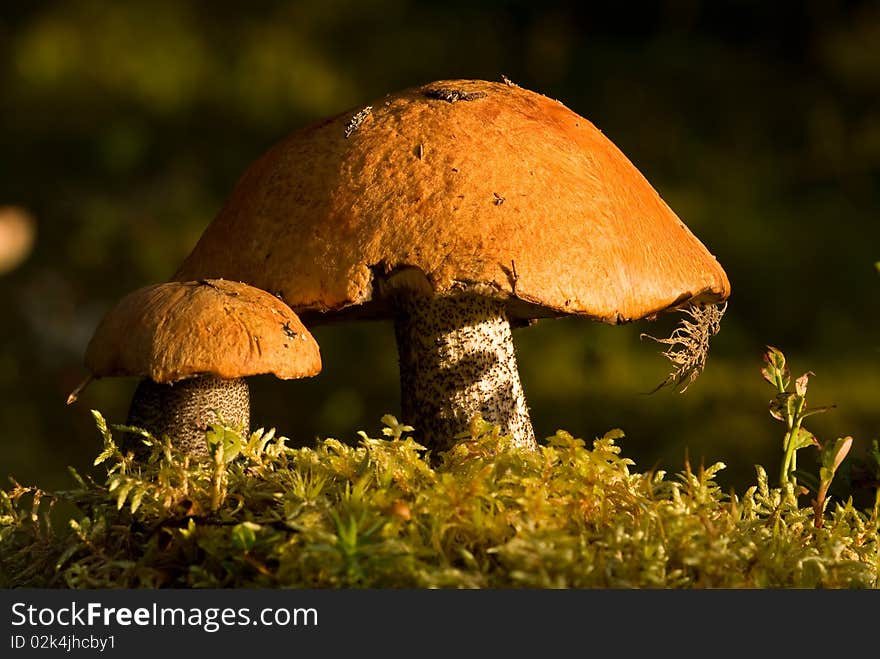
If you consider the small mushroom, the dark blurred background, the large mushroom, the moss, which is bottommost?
the moss

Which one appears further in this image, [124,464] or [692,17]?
[692,17]

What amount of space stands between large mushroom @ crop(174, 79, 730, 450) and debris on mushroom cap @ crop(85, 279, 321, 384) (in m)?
0.10

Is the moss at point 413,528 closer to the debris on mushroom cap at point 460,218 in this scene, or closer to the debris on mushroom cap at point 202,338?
the debris on mushroom cap at point 202,338

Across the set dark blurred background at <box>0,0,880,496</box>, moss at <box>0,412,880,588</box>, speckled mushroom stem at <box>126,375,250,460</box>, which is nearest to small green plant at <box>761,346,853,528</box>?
moss at <box>0,412,880,588</box>

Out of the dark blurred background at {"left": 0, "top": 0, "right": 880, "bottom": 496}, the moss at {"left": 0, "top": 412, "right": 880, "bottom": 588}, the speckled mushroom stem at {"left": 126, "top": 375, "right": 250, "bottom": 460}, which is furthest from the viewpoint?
the dark blurred background at {"left": 0, "top": 0, "right": 880, "bottom": 496}

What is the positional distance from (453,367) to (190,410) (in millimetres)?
438

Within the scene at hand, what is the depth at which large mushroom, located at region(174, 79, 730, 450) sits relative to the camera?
1361 millimetres

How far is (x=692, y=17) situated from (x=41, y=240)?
298 cm

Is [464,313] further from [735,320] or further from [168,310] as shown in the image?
[735,320]

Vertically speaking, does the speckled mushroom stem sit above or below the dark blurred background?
below

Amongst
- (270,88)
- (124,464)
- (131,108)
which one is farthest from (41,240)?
(124,464)

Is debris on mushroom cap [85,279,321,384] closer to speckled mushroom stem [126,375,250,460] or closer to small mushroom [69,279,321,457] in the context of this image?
small mushroom [69,279,321,457]

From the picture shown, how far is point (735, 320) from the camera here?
339 cm

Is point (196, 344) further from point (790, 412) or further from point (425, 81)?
point (425, 81)
